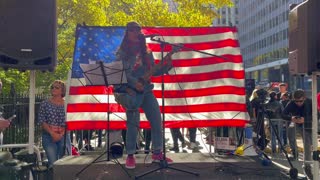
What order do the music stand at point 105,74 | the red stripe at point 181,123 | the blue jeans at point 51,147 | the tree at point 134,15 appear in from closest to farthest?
the music stand at point 105,74 < the blue jeans at point 51,147 < the red stripe at point 181,123 < the tree at point 134,15

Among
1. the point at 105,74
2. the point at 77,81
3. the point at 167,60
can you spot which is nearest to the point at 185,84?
the point at 167,60

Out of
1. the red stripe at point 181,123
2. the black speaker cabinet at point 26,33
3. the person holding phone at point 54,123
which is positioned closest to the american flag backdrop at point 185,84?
the red stripe at point 181,123

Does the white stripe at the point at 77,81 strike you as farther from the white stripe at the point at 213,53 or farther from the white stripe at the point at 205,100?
the white stripe at the point at 205,100

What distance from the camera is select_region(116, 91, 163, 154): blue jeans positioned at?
19.6ft

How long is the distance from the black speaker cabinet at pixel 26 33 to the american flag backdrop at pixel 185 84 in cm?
198

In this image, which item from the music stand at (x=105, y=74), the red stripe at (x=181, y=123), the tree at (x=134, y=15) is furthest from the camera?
the tree at (x=134, y=15)

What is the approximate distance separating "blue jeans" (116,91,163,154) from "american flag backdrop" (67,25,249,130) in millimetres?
990

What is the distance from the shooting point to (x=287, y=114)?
840 cm

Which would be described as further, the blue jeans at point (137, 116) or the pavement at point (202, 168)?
the blue jeans at point (137, 116)

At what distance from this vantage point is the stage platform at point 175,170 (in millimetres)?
5855

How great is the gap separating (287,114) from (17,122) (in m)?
5.67

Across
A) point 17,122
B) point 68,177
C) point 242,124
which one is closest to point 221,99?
point 242,124

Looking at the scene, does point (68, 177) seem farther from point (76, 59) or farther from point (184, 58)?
point (184, 58)

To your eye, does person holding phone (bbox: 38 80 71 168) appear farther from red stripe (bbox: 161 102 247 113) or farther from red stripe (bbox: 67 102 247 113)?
red stripe (bbox: 161 102 247 113)
